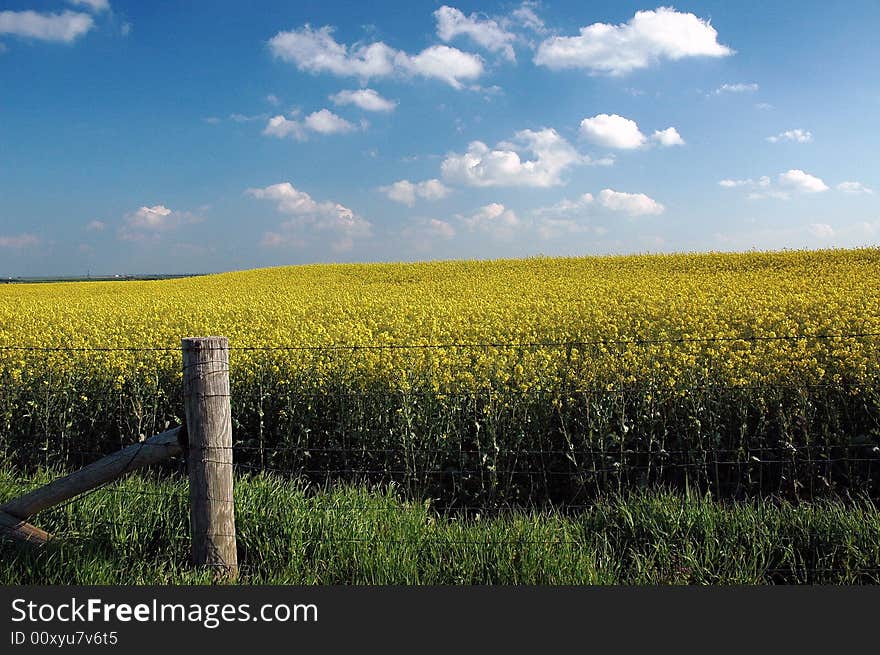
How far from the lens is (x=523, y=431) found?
602 centimetres

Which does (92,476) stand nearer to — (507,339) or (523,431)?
(523,431)

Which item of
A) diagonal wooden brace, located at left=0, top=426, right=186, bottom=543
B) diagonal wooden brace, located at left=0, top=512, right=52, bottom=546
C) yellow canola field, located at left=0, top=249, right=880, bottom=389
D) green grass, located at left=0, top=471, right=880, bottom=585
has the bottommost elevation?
green grass, located at left=0, top=471, right=880, bottom=585

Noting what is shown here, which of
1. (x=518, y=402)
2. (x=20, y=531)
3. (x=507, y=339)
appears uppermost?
(x=507, y=339)

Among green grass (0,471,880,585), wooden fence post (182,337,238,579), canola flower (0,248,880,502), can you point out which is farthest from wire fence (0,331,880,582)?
wooden fence post (182,337,238,579)

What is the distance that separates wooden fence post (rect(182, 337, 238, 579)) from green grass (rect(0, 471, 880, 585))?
6.3 inches

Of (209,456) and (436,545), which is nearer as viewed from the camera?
(209,456)

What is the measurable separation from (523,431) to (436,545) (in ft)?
7.47

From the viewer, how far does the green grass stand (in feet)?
12.2

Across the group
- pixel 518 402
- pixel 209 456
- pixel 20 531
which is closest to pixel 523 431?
pixel 518 402

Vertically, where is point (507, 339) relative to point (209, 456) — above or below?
above

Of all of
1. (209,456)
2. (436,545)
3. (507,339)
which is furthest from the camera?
(507,339)

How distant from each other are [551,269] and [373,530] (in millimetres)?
23928

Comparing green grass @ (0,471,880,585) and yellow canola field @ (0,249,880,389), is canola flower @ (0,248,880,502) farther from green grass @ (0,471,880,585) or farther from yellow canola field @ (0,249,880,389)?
green grass @ (0,471,880,585)

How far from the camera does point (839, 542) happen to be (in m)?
4.16
